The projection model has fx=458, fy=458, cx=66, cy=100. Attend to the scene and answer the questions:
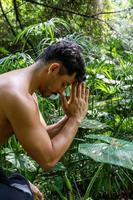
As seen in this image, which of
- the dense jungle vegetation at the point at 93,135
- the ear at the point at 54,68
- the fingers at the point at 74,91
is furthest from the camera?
the dense jungle vegetation at the point at 93,135

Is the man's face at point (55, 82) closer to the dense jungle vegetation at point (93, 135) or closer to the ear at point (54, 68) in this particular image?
the ear at point (54, 68)

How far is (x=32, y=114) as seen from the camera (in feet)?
6.51

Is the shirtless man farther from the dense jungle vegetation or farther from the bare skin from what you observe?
the dense jungle vegetation

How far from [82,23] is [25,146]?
12.9ft

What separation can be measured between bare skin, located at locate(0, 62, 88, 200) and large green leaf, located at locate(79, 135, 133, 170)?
219 millimetres

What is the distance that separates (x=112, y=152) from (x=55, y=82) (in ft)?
1.73

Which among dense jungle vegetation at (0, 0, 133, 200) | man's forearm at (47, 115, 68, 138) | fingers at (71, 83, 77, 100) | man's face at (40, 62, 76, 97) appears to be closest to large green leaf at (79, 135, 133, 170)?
dense jungle vegetation at (0, 0, 133, 200)

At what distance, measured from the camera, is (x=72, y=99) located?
231 cm

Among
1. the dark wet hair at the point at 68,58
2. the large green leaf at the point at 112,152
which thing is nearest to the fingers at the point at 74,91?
the dark wet hair at the point at 68,58

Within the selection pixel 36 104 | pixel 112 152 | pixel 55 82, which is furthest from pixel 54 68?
pixel 112 152

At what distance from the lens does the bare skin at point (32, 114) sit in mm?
1976

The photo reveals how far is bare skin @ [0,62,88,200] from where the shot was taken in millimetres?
1976

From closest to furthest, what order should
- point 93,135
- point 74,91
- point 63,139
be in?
point 63,139
point 74,91
point 93,135

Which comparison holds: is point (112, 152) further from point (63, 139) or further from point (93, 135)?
point (63, 139)
